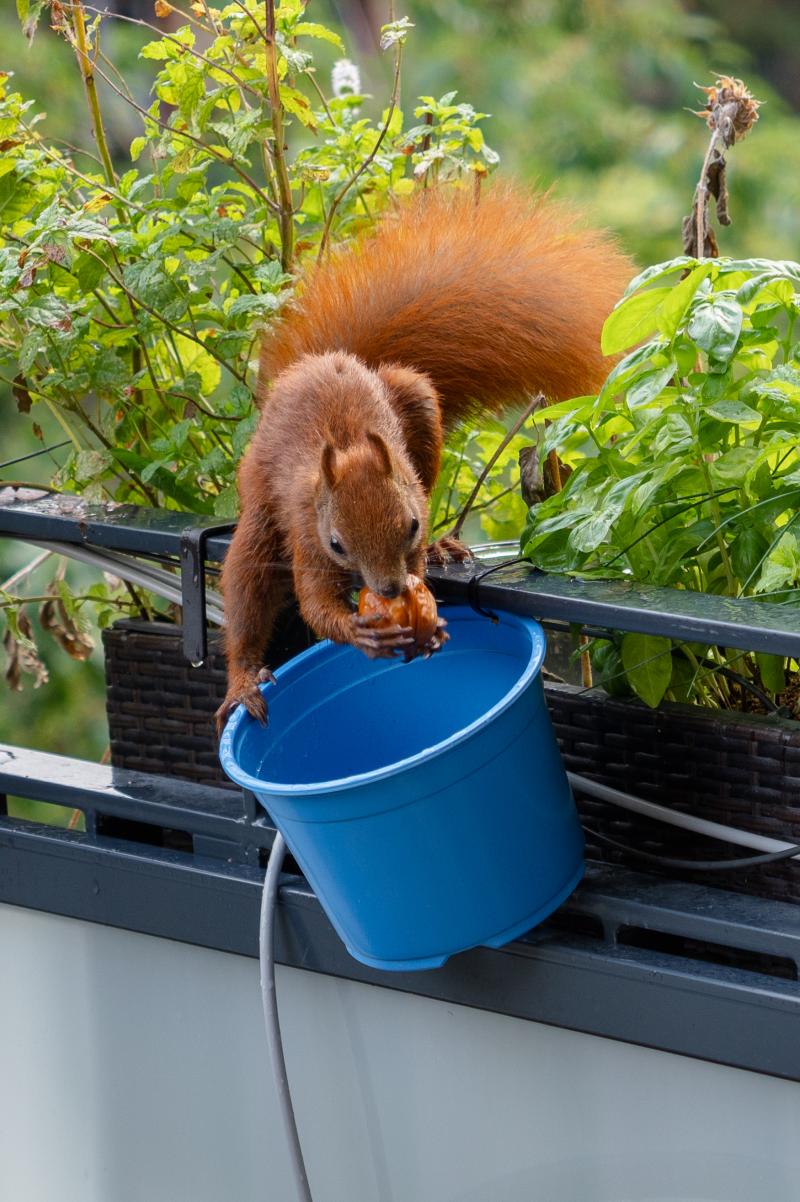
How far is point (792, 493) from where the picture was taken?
3.56 ft

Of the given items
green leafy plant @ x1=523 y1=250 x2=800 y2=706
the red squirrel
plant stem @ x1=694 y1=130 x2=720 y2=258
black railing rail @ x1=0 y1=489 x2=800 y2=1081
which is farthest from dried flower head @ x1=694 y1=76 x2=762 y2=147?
black railing rail @ x1=0 y1=489 x2=800 y2=1081

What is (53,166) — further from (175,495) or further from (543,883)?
(543,883)

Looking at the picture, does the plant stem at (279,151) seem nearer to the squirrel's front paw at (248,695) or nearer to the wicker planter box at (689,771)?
the squirrel's front paw at (248,695)

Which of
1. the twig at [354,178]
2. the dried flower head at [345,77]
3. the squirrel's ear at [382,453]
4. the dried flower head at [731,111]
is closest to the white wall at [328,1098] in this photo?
Answer: the squirrel's ear at [382,453]

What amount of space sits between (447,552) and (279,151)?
19.4 inches

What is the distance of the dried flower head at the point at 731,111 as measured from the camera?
137cm

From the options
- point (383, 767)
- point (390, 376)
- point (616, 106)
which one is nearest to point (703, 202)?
point (390, 376)

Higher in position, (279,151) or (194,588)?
(279,151)

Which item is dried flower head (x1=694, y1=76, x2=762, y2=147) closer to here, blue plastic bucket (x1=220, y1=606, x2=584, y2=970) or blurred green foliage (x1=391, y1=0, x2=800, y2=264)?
blue plastic bucket (x1=220, y1=606, x2=584, y2=970)

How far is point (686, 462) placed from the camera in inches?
43.8

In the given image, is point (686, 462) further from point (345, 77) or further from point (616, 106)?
point (616, 106)

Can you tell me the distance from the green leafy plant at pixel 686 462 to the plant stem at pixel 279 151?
19.8 inches

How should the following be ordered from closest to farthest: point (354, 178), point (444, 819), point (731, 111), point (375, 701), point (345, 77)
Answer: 1. point (444, 819)
2. point (375, 701)
3. point (731, 111)
4. point (354, 178)
5. point (345, 77)

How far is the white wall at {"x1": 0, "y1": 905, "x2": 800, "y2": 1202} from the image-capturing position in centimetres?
99
